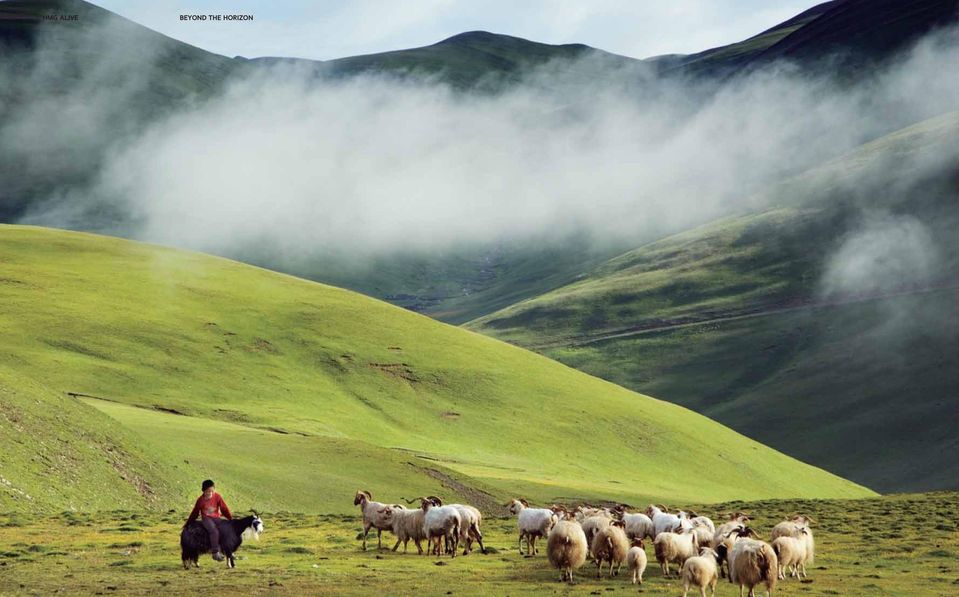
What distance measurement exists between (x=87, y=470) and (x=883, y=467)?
493 ft

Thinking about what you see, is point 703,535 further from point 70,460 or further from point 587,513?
point 70,460

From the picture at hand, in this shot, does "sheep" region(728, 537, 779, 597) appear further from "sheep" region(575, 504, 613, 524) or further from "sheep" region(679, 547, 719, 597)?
"sheep" region(575, 504, 613, 524)

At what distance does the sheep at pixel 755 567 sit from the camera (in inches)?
1144

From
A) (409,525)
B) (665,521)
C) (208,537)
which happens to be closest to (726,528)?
(665,521)

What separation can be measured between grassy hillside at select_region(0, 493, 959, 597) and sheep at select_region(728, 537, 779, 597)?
70.5 inches

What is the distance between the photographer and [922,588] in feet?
105

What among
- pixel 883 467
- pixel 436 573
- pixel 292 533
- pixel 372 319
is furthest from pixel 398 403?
pixel 883 467

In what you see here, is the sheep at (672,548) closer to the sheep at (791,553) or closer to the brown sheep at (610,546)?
the brown sheep at (610,546)

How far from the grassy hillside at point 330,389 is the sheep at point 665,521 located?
27257mm

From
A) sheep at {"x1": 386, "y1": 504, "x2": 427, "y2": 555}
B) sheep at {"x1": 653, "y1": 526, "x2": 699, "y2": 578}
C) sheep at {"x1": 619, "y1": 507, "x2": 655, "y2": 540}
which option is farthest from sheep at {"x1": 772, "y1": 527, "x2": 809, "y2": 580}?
sheep at {"x1": 386, "y1": 504, "x2": 427, "y2": 555}

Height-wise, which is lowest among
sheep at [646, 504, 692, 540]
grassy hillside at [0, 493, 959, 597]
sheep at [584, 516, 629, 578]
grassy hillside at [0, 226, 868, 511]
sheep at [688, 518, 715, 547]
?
grassy hillside at [0, 493, 959, 597]

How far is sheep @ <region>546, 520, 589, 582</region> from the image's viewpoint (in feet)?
105

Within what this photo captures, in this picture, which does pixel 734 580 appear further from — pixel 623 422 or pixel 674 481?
pixel 623 422

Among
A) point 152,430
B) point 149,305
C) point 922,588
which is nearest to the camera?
point 922,588
